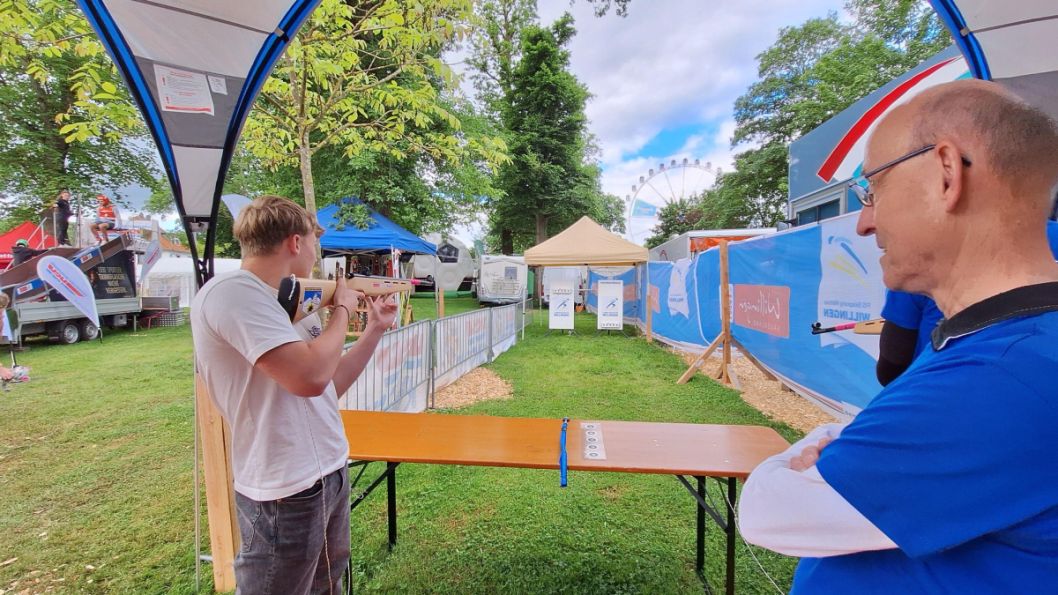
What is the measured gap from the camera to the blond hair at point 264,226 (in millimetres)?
1531

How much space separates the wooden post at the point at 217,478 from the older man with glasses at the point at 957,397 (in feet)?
8.94

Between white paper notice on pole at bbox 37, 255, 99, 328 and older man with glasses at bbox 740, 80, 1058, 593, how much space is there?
10412 mm

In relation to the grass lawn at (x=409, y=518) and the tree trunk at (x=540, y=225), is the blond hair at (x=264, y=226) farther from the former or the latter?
the tree trunk at (x=540, y=225)

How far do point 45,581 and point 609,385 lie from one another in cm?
643

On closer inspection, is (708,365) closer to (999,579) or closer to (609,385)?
(609,385)

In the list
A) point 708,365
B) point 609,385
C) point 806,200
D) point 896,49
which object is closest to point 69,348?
point 609,385

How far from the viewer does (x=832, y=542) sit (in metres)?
0.79

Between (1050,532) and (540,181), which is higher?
(540,181)

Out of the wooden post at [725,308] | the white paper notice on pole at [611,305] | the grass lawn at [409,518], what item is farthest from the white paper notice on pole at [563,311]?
the grass lawn at [409,518]

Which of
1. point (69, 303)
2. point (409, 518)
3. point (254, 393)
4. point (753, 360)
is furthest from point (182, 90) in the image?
point (69, 303)

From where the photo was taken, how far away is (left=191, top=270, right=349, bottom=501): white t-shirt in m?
1.36

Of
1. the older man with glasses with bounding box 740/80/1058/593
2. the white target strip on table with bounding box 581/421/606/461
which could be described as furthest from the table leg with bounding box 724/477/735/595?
the older man with glasses with bounding box 740/80/1058/593

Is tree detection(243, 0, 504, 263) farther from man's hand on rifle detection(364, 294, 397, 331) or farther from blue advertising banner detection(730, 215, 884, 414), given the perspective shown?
blue advertising banner detection(730, 215, 884, 414)

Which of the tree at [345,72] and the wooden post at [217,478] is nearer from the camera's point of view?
the wooden post at [217,478]
